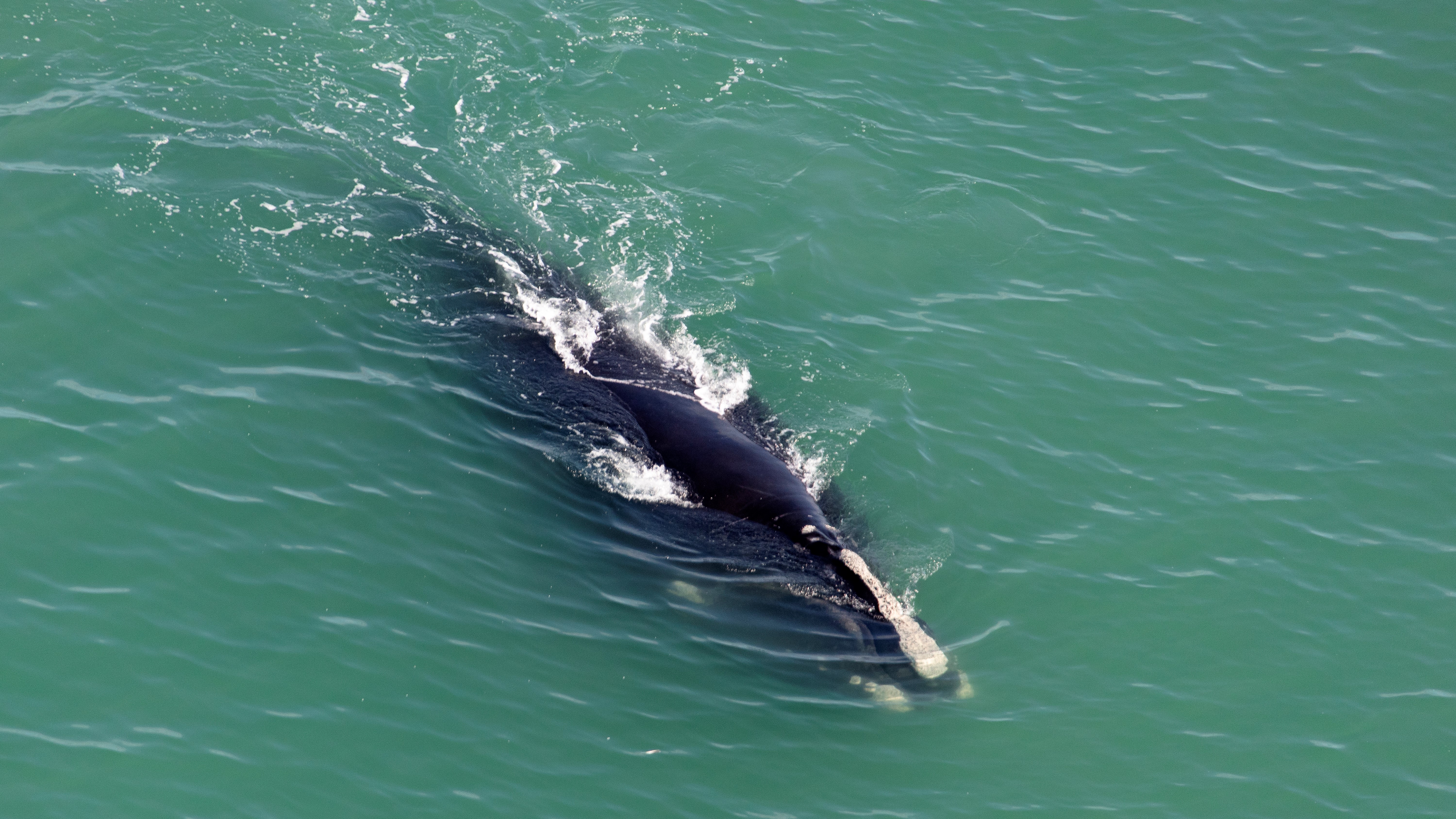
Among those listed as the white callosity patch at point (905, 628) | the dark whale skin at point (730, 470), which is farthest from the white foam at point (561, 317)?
the white callosity patch at point (905, 628)

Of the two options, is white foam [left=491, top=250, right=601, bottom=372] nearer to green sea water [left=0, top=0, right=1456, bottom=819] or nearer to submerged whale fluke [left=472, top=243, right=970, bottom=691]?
submerged whale fluke [left=472, top=243, right=970, bottom=691]

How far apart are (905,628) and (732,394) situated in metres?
3.84

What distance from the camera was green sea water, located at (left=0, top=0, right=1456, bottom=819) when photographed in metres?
9.20

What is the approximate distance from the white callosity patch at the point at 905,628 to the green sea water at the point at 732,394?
12.0 inches

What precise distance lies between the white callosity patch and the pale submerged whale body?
10 millimetres

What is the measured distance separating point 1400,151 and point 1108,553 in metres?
10.3

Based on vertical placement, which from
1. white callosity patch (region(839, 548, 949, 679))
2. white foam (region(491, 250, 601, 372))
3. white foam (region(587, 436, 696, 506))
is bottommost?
white callosity patch (region(839, 548, 949, 679))

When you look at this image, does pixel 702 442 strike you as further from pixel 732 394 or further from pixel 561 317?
pixel 561 317

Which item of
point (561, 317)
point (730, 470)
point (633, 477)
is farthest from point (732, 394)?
point (561, 317)

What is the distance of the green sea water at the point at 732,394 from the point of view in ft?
30.2

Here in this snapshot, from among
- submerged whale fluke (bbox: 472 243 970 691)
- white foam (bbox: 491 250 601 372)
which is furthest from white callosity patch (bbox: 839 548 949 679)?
white foam (bbox: 491 250 601 372)

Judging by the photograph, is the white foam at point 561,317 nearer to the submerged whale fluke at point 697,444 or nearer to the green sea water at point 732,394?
the submerged whale fluke at point 697,444

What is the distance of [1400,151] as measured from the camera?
17.7m

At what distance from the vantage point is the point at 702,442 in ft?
39.2
